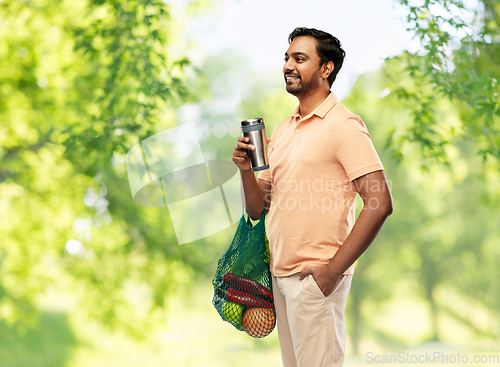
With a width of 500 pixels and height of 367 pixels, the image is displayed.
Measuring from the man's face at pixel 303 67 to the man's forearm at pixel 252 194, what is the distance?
12.5 inches

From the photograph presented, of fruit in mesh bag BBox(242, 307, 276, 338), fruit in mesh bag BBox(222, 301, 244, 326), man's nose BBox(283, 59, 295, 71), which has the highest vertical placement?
man's nose BBox(283, 59, 295, 71)

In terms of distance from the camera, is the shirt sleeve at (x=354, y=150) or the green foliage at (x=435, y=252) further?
the green foliage at (x=435, y=252)

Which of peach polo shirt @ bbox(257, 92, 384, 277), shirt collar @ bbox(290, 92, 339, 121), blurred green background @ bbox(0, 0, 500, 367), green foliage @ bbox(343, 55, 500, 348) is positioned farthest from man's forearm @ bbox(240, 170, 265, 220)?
green foliage @ bbox(343, 55, 500, 348)

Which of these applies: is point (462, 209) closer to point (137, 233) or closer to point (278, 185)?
point (137, 233)

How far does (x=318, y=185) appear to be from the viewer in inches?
45.4

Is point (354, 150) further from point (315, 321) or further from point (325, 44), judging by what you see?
point (315, 321)

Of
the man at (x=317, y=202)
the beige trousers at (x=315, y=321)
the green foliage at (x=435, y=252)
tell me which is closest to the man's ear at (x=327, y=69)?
the man at (x=317, y=202)

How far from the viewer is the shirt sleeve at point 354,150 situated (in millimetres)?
1067

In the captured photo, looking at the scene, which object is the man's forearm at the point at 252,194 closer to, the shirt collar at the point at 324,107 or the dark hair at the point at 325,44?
the shirt collar at the point at 324,107

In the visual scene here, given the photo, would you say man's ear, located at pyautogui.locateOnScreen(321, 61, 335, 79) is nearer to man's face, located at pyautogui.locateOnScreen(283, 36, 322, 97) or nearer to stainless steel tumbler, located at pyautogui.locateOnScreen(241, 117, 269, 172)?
man's face, located at pyautogui.locateOnScreen(283, 36, 322, 97)

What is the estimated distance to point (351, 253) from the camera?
1077 millimetres

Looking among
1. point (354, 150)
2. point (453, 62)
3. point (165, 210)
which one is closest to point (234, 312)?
point (354, 150)

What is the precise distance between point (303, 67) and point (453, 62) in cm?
199

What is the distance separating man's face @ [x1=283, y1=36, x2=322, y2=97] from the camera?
1222 millimetres
